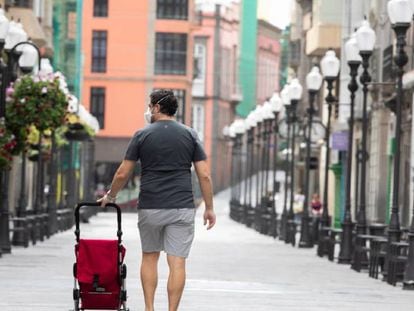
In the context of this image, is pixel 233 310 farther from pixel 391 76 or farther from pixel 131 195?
pixel 131 195

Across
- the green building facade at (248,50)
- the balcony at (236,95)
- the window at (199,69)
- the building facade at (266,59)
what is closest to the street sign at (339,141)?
the window at (199,69)

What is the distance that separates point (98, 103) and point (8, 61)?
267 ft

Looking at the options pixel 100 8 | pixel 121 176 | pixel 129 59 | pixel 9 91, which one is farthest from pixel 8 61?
pixel 100 8

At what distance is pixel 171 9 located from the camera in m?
120

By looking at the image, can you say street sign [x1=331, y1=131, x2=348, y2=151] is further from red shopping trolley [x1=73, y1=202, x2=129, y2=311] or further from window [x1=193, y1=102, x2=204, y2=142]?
window [x1=193, y1=102, x2=204, y2=142]

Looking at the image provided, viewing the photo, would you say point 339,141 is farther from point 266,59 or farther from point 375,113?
point 266,59

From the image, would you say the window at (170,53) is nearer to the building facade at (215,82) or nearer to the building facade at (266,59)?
the building facade at (215,82)

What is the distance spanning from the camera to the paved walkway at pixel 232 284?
20.9m

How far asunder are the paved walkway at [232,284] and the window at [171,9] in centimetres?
7949

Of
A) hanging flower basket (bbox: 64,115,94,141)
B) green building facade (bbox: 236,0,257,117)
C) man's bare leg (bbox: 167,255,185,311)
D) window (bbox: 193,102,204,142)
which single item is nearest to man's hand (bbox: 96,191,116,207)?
man's bare leg (bbox: 167,255,185,311)

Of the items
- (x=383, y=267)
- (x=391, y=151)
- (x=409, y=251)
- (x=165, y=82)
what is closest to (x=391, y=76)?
(x=391, y=151)

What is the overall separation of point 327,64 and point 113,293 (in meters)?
29.5

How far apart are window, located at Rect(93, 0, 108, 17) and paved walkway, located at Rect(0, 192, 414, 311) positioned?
80215 mm

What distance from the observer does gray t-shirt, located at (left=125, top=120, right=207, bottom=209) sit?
16.2 metres
